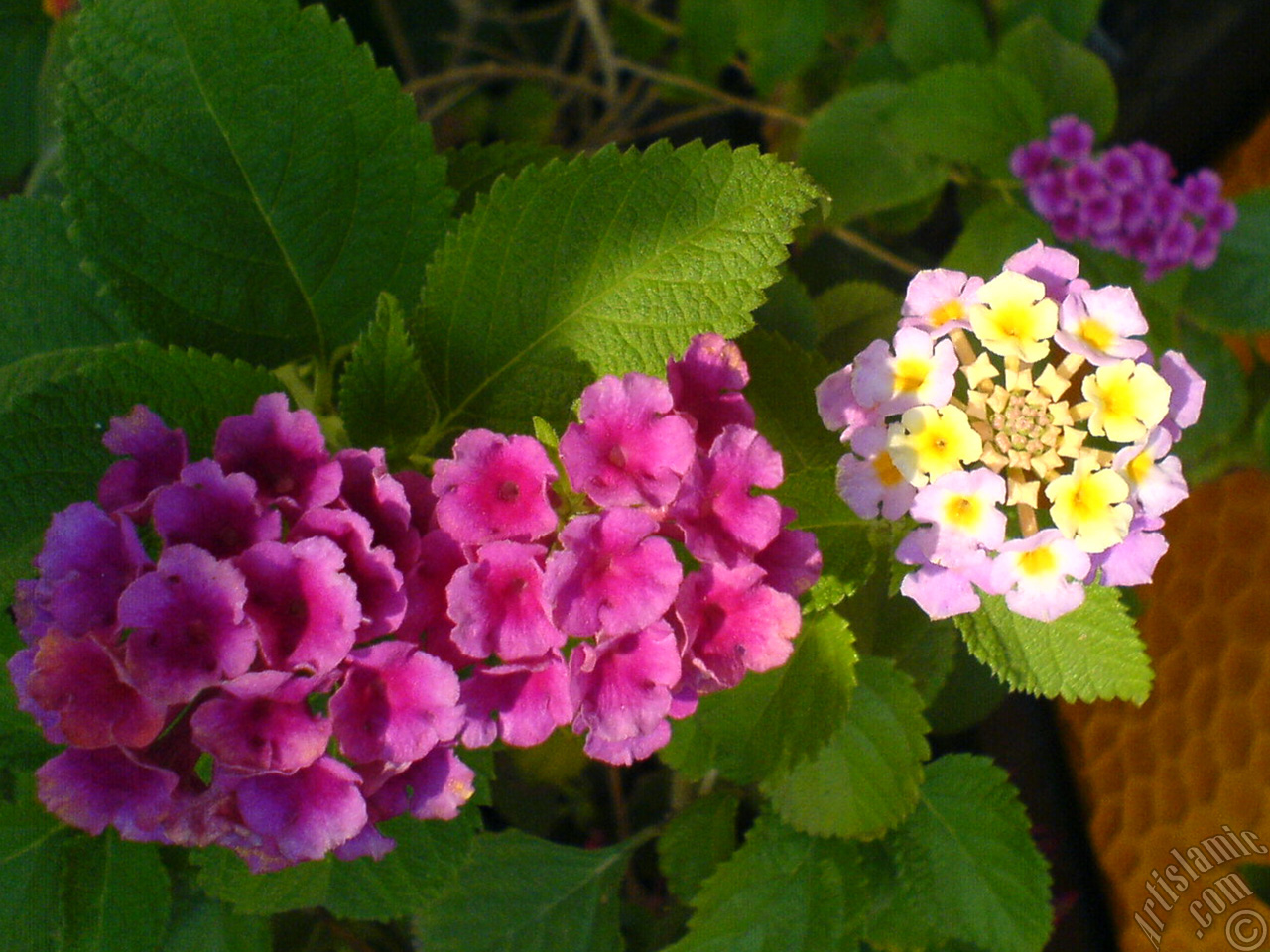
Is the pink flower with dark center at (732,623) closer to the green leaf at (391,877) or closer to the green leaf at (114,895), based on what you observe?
the green leaf at (391,877)

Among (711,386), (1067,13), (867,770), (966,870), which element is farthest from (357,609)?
(1067,13)

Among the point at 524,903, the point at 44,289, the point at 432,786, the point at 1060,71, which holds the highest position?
the point at 44,289

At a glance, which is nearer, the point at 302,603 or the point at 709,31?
the point at 302,603

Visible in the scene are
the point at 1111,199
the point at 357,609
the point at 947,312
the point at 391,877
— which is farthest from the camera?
the point at 1111,199

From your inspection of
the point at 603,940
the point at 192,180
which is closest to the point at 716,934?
the point at 603,940

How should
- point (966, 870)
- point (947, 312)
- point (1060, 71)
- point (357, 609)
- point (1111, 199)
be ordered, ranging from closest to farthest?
point (357, 609) → point (947, 312) → point (966, 870) → point (1111, 199) → point (1060, 71)

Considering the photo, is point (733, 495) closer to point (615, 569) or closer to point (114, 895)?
point (615, 569)

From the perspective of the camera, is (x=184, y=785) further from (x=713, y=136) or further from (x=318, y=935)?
(x=713, y=136)
